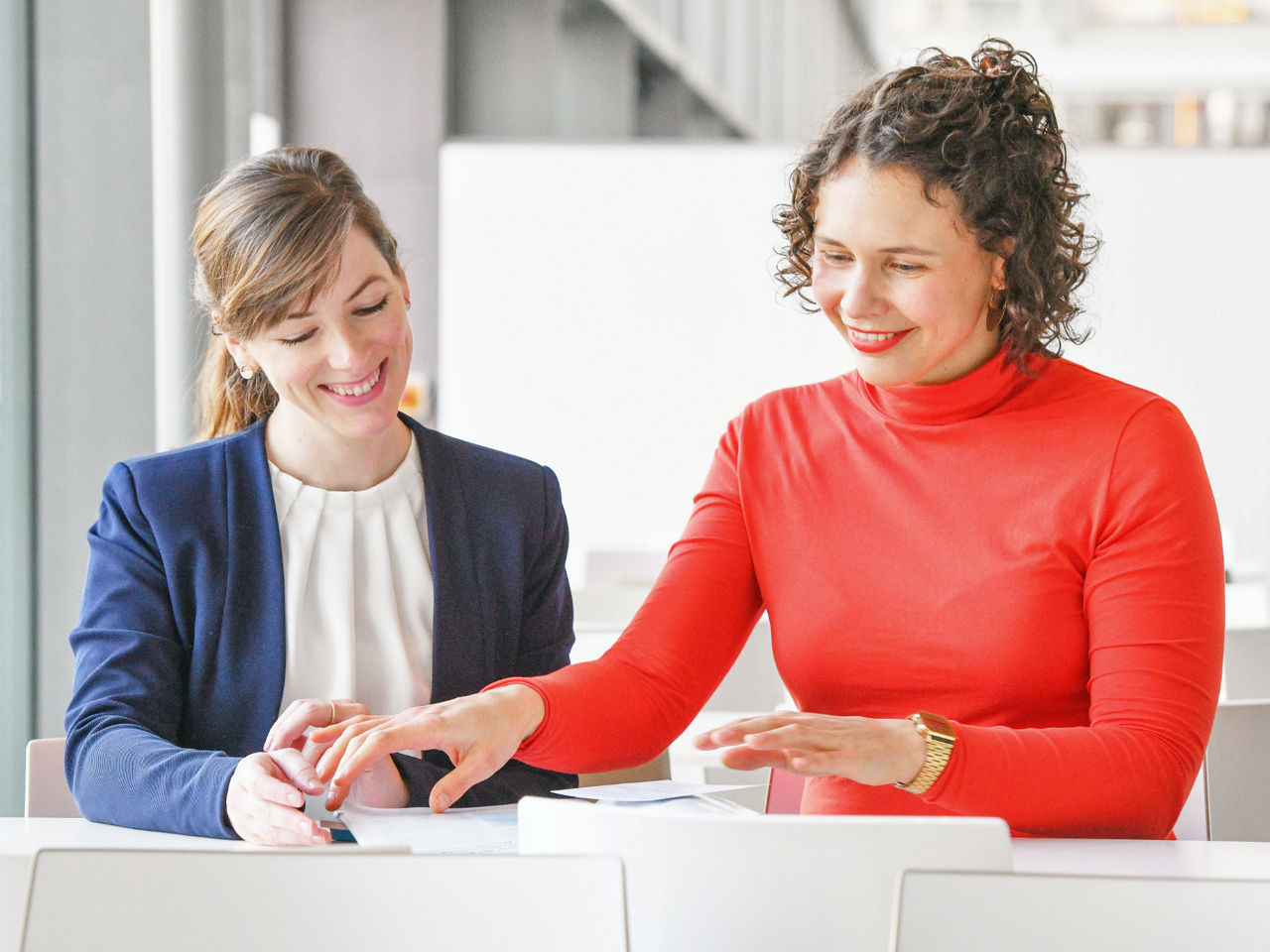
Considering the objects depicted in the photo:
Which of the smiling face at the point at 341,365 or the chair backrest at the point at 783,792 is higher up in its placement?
the smiling face at the point at 341,365

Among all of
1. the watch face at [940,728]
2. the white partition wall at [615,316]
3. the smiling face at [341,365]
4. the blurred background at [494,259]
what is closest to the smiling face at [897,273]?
the watch face at [940,728]

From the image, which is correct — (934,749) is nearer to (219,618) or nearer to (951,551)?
(951,551)

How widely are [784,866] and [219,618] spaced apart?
864mm

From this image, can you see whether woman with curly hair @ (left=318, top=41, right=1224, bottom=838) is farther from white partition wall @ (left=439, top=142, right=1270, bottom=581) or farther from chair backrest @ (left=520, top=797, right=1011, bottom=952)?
white partition wall @ (left=439, top=142, right=1270, bottom=581)

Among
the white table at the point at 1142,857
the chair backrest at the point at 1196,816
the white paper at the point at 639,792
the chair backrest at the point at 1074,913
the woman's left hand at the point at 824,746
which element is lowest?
the chair backrest at the point at 1196,816

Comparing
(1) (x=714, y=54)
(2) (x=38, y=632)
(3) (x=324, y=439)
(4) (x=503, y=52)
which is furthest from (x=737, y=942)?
(1) (x=714, y=54)

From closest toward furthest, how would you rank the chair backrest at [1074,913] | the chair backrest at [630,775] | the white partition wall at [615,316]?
1. the chair backrest at [1074,913]
2. the chair backrest at [630,775]
3. the white partition wall at [615,316]

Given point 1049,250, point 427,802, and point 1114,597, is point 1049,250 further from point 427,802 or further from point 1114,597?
point 427,802

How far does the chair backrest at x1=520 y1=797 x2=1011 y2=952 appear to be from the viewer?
1018 mm

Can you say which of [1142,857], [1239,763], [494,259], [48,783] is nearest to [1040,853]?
[1142,857]

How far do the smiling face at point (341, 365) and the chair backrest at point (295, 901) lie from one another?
2.47 feet

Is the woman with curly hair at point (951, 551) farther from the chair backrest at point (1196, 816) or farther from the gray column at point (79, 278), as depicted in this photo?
the gray column at point (79, 278)

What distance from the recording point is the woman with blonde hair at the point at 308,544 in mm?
1611

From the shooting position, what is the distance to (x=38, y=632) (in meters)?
3.08
